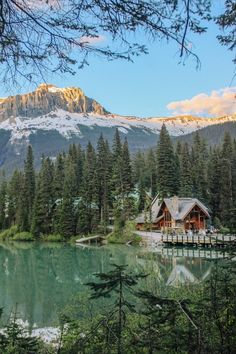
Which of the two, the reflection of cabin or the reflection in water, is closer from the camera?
the reflection in water

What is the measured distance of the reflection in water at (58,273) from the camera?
50.7ft

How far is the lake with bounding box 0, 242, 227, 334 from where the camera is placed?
50.3 feet

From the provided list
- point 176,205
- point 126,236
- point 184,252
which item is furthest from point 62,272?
point 176,205

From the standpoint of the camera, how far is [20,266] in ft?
95.7

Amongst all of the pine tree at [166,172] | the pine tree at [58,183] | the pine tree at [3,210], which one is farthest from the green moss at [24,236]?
the pine tree at [166,172]

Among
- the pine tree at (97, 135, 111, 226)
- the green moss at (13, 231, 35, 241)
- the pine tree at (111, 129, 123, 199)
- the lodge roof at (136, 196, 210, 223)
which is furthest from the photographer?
the green moss at (13, 231, 35, 241)

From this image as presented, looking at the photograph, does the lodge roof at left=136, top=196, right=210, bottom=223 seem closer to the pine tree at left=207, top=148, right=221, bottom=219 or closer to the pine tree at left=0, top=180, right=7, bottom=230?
the pine tree at left=207, top=148, right=221, bottom=219

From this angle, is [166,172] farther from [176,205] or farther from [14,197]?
[14,197]

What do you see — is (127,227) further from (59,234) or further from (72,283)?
(72,283)

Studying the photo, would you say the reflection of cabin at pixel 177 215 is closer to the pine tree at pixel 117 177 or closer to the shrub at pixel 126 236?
the shrub at pixel 126 236

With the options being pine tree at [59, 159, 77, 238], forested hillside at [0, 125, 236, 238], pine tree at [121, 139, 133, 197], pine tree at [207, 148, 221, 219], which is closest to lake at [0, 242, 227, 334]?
pine tree at [59, 159, 77, 238]

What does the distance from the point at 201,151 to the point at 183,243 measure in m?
33.6

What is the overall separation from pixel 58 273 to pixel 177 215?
20713 millimetres

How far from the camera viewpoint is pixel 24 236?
51594 millimetres
